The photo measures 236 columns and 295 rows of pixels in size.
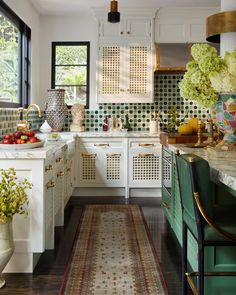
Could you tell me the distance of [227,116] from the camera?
2561 mm

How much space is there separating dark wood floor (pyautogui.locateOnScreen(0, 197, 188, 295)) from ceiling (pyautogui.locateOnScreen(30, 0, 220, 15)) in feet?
8.77

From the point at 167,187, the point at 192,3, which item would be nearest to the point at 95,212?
the point at 167,187

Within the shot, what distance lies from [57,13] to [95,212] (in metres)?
2.95

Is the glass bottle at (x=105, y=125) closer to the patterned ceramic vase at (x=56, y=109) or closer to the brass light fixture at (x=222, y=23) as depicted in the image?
the patterned ceramic vase at (x=56, y=109)

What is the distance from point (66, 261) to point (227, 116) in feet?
5.35

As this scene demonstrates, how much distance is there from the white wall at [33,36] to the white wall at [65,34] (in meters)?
0.11

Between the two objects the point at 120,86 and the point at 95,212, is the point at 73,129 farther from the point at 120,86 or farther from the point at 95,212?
the point at 95,212

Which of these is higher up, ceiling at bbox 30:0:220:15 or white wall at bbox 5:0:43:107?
ceiling at bbox 30:0:220:15

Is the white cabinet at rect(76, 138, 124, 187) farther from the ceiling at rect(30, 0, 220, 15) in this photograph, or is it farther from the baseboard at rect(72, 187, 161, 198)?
the ceiling at rect(30, 0, 220, 15)

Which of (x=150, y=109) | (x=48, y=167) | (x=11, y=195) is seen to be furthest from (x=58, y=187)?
(x=150, y=109)

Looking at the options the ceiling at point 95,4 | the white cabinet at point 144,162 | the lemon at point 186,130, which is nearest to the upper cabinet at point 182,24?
the ceiling at point 95,4

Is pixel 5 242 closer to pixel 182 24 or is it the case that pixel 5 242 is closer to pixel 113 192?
pixel 113 192

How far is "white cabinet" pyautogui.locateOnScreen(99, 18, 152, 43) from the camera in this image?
5.82m

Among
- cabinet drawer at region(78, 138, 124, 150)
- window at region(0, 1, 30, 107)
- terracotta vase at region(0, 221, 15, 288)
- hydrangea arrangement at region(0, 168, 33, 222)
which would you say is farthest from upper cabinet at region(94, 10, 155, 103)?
terracotta vase at region(0, 221, 15, 288)
